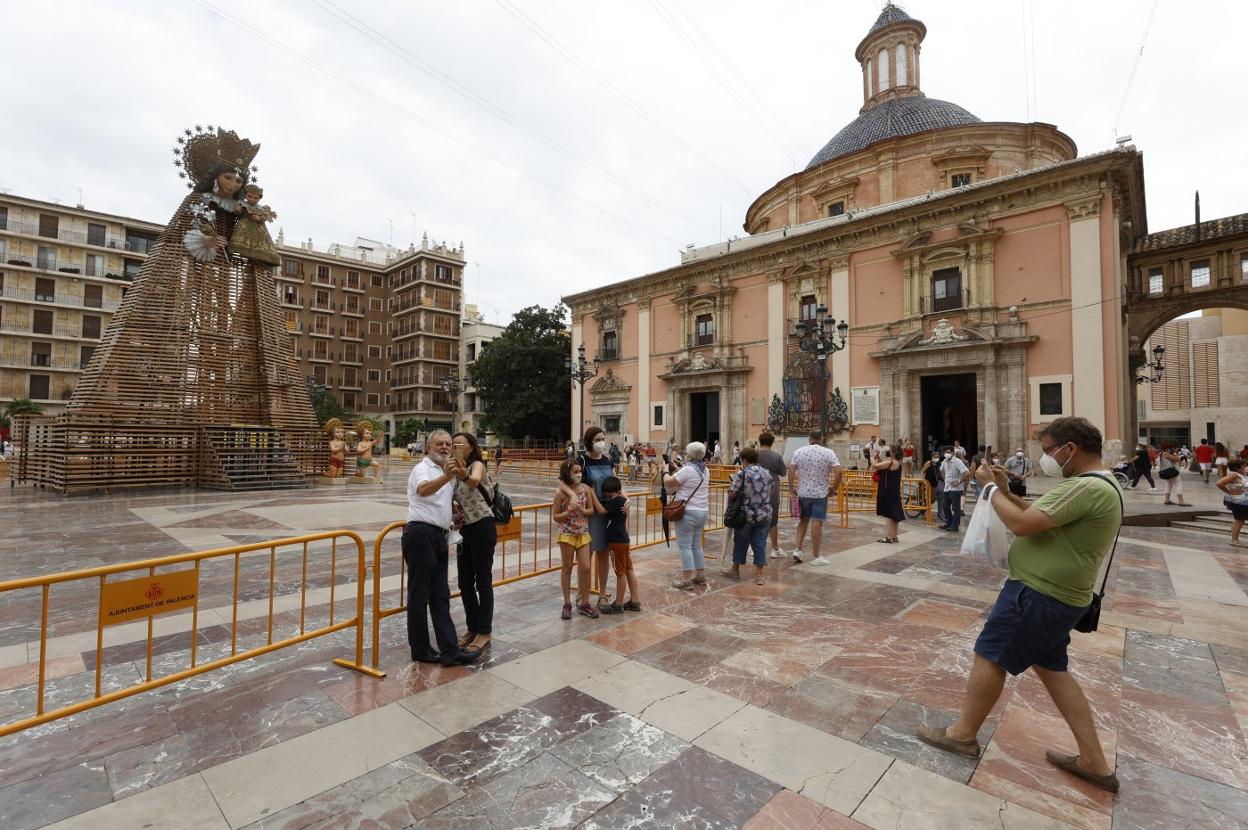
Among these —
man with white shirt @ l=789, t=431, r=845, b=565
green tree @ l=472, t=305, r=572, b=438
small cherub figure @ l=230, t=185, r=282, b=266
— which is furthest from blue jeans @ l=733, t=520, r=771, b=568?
green tree @ l=472, t=305, r=572, b=438

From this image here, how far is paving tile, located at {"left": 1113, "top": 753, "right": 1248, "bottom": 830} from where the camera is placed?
90.2 inches

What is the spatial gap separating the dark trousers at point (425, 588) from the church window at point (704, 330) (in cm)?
2491

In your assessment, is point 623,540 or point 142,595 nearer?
point 142,595

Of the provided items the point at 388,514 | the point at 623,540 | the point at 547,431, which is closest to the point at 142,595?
the point at 623,540

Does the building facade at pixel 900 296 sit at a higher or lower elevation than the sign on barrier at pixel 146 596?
higher

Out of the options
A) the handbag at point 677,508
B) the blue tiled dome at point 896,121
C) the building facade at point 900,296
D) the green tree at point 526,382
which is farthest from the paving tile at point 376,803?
the green tree at point 526,382

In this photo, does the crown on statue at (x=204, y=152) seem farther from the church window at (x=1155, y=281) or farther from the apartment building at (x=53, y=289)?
the church window at (x=1155, y=281)

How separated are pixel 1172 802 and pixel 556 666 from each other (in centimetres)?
316

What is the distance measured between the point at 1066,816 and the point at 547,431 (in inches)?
1478

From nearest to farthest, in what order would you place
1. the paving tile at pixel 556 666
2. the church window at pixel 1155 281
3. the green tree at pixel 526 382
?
the paving tile at pixel 556 666, the church window at pixel 1155 281, the green tree at pixel 526 382

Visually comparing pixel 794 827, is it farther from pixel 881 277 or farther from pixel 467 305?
pixel 467 305

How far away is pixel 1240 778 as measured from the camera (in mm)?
2619

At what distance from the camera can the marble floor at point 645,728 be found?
2340mm

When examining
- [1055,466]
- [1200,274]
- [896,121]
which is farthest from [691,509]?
[1200,274]
